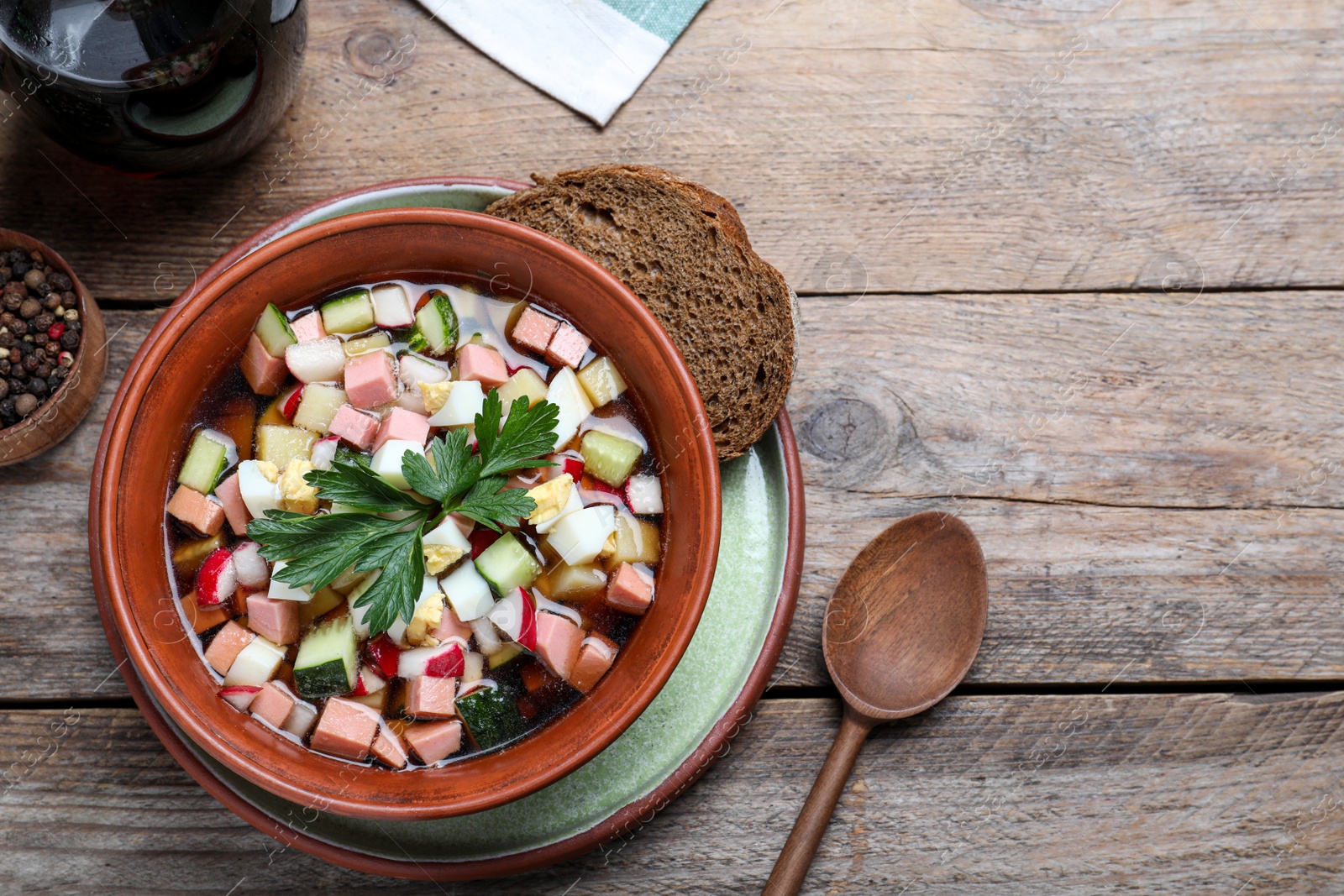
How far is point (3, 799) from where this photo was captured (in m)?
2.20

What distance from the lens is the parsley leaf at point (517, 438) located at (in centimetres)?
178

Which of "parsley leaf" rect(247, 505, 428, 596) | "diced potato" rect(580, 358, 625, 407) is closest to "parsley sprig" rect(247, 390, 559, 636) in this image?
"parsley leaf" rect(247, 505, 428, 596)

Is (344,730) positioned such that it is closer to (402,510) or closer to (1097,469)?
(402,510)

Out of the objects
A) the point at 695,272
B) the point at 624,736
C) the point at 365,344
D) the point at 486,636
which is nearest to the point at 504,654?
the point at 486,636

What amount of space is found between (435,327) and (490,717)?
2.68ft

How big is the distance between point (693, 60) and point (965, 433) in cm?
120

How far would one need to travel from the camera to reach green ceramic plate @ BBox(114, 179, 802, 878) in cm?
198

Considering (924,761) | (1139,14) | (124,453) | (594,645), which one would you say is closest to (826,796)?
(924,761)

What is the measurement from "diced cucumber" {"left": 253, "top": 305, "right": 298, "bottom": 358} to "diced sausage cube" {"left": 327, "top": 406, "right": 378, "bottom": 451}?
0.60 ft

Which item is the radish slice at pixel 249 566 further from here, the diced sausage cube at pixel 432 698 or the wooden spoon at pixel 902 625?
the wooden spoon at pixel 902 625

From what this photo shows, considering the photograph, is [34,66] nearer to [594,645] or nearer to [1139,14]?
[594,645]

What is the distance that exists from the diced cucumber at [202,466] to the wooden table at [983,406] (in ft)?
1.69

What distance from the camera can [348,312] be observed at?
1.97 m

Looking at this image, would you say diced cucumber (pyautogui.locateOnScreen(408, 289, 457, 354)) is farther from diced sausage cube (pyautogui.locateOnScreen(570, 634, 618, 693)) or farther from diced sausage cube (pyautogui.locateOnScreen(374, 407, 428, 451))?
diced sausage cube (pyautogui.locateOnScreen(570, 634, 618, 693))
